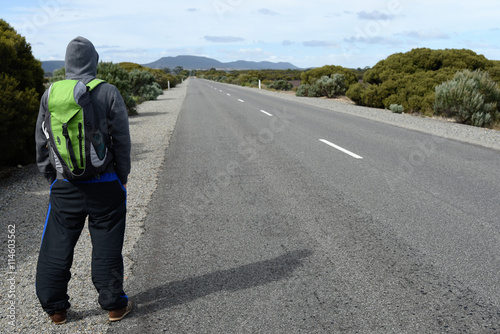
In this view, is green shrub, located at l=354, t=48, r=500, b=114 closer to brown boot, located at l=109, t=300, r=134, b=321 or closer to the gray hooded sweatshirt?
the gray hooded sweatshirt

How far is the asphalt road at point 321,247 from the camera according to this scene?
2.83m

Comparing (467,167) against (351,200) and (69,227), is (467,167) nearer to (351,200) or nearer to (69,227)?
(351,200)

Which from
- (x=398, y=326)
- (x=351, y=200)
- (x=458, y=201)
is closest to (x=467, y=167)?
(x=458, y=201)

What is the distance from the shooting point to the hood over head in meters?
2.69

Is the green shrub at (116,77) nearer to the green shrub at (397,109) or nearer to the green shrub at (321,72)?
the green shrub at (397,109)

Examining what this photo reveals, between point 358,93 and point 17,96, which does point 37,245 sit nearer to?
point 17,96

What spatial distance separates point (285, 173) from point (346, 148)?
8.69ft

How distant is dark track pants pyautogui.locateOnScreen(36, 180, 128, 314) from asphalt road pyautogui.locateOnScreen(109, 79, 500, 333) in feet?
1.19

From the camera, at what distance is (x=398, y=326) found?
269 centimetres

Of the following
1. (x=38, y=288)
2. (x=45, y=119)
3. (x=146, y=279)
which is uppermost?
(x=45, y=119)

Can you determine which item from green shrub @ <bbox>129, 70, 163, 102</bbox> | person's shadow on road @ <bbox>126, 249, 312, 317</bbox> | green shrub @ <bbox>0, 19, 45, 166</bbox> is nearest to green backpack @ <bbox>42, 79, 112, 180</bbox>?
person's shadow on road @ <bbox>126, 249, 312, 317</bbox>

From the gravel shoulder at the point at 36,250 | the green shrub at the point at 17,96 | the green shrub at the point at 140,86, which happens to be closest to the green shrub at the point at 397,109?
the gravel shoulder at the point at 36,250

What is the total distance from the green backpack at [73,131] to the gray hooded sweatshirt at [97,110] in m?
0.07

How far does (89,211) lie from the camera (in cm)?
274
